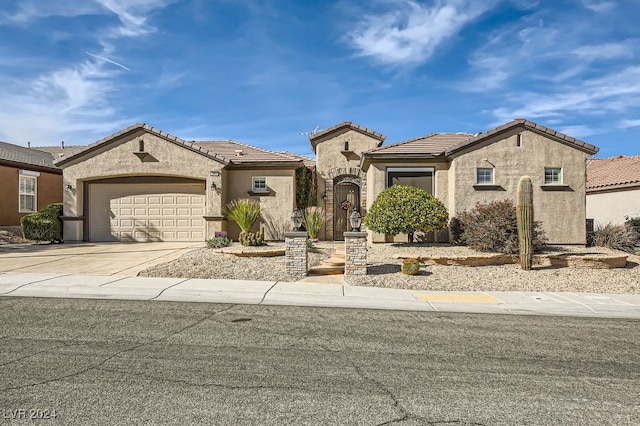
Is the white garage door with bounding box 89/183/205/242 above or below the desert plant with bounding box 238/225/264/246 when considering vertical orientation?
above

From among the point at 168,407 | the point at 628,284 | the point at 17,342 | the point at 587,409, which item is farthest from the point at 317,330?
the point at 628,284

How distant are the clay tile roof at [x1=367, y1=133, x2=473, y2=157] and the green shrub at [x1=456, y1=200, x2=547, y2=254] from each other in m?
3.48

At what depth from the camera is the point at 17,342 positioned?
5141 mm

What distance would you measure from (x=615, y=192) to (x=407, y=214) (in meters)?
13.7

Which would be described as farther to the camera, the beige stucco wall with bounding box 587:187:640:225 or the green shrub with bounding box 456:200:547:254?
the beige stucco wall with bounding box 587:187:640:225

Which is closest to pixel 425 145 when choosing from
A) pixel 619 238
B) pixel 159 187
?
pixel 619 238

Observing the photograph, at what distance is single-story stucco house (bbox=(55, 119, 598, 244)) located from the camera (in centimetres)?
1481

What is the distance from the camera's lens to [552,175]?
49.1ft

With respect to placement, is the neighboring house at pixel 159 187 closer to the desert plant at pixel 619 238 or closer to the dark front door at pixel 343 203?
the dark front door at pixel 343 203

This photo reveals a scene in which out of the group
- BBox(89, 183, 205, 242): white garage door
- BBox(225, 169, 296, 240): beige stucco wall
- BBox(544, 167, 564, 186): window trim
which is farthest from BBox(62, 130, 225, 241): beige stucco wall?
BBox(544, 167, 564, 186): window trim

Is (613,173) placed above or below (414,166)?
above

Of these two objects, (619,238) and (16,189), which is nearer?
(619,238)

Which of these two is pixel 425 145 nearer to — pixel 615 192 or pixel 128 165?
pixel 615 192

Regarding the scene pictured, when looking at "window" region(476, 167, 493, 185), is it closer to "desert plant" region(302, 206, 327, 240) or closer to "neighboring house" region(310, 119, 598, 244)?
"neighboring house" region(310, 119, 598, 244)
